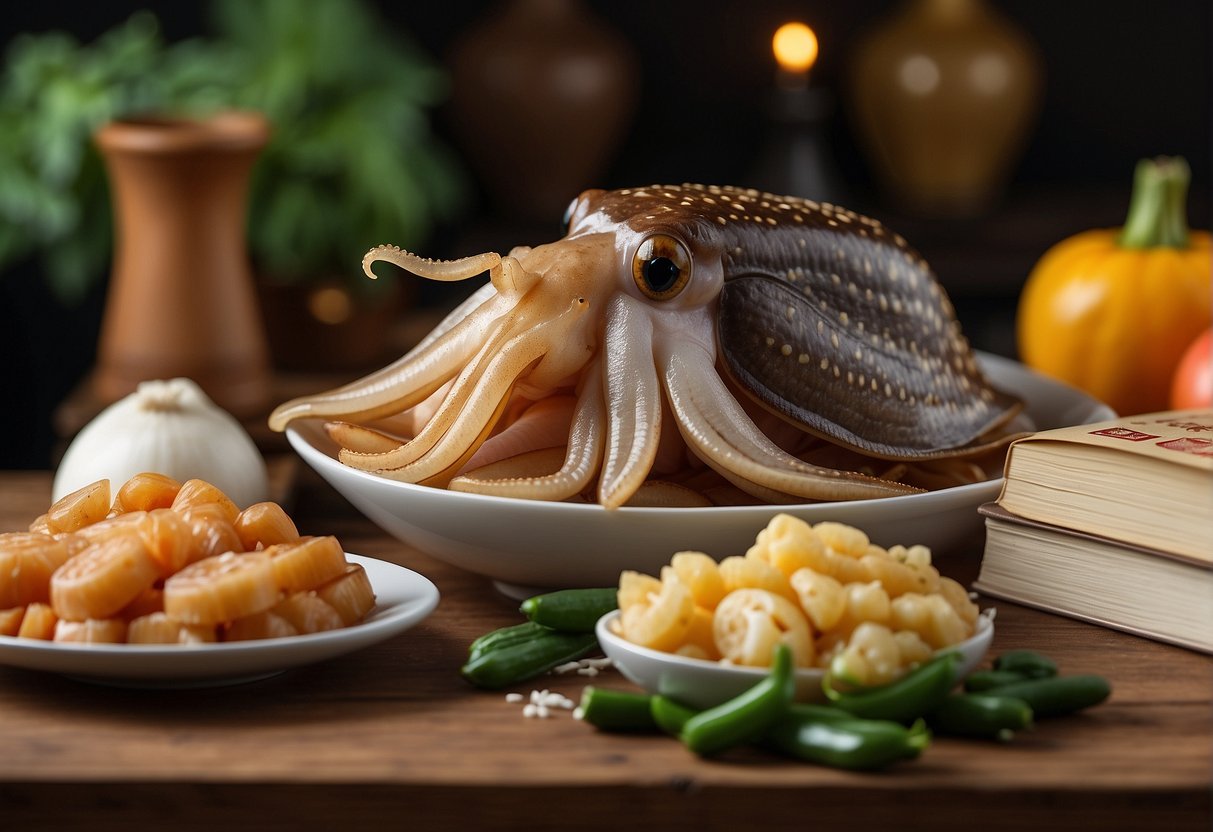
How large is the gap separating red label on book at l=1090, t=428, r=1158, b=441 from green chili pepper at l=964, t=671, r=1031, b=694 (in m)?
0.26

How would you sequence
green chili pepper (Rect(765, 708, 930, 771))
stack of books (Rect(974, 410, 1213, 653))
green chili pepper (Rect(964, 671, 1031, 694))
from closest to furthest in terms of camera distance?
green chili pepper (Rect(765, 708, 930, 771))
green chili pepper (Rect(964, 671, 1031, 694))
stack of books (Rect(974, 410, 1213, 653))

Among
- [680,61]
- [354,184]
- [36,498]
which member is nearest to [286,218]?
[354,184]

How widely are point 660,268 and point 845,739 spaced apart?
46 cm

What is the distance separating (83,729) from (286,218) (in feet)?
5.73

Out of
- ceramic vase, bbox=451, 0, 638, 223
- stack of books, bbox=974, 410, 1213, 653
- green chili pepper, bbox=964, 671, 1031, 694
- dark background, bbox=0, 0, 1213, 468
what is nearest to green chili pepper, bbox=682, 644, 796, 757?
green chili pepper, bbox=964, 671, 1031, 694

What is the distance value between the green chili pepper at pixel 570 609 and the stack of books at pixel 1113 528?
1.12ft

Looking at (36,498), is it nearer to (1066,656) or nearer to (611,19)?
(1066,656)

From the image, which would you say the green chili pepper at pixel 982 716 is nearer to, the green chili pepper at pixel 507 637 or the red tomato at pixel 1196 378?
the green chili pepper at pixel 507 637

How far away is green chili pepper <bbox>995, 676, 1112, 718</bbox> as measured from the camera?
3.03 feet

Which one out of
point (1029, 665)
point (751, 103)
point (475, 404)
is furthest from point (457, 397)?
point (751, 103)

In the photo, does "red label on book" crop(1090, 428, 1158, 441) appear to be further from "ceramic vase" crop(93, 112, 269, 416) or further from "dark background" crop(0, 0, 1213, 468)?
"dark background" crop(0, 0, 1213, 468)

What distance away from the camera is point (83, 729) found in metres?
0.92

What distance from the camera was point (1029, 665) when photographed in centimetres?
96

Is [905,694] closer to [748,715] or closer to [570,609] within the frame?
[748,715]
